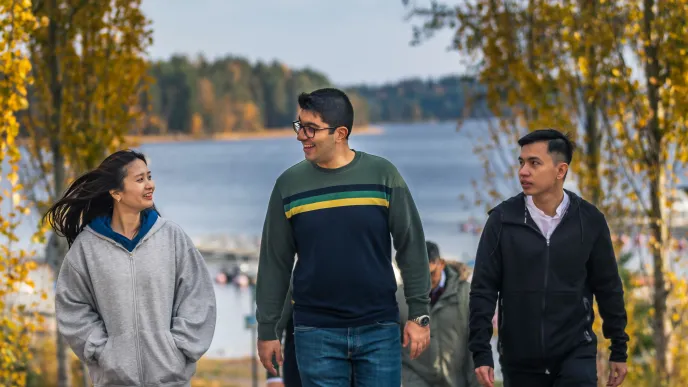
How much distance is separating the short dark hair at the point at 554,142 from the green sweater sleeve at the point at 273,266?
3.98ft

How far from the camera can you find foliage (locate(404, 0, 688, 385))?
981cm

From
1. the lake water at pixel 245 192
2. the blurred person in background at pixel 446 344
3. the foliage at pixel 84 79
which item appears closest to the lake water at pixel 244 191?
the lake water at pixel 245 192

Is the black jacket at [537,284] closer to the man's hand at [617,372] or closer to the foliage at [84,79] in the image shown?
the man's hand at [617,372]

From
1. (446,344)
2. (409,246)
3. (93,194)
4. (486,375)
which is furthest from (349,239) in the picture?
(446,344)

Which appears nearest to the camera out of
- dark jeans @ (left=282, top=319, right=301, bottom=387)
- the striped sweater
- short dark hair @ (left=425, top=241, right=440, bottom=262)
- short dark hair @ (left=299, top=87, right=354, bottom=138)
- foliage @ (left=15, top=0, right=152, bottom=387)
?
the striped sweater

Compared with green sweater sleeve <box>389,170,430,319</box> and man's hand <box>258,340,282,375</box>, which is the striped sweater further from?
man's hand <box>258,340,282,375</box>

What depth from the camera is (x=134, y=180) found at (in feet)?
17.3

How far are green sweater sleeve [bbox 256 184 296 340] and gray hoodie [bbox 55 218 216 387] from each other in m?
0.28

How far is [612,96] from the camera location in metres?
10.3

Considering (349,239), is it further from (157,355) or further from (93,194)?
(93,194)

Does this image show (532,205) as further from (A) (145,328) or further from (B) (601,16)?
(B) (601,16)

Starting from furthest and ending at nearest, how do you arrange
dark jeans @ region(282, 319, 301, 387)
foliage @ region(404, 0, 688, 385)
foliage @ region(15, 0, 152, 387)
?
1. foliage @ region(15, 0, 152, 387)
2. foliage @ region(404, 0, 688, 385)
3. dark jeans @ region(282, 319, 301, 387)

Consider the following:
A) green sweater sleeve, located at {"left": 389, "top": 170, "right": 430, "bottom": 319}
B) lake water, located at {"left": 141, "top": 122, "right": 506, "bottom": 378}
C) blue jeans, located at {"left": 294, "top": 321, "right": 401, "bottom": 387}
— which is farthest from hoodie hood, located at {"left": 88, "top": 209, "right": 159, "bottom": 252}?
lake water, located at {"left": 141, "top": 122, "right": 506, "bottom": 378}

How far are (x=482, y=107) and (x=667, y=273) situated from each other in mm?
4553
